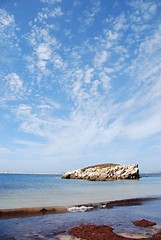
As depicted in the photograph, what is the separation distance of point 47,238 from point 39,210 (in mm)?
9487

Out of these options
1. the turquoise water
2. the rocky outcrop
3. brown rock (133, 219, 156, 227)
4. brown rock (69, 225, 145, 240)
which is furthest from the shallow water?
the rocky outcrop

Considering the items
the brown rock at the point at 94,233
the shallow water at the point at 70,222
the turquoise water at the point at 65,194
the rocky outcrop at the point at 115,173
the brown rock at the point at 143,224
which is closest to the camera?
the brown rock at the point at 94,233

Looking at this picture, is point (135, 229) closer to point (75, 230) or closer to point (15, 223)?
point (75, 230)

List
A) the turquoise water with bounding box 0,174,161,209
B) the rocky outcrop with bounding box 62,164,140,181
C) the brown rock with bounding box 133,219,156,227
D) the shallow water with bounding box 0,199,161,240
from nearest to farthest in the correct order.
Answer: the shallow water with bounding box 0,199,161,240
the brown rock with bounding box 133,219,156,227
the turquoise water with bounding box 0,174,161,209
the rocky outcrop with bounding box 62,164,140,181

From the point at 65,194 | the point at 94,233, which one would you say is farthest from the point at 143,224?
the point at 65,194

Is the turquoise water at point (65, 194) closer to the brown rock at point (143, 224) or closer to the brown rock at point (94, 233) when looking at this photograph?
the brown rock at point (143, 224)

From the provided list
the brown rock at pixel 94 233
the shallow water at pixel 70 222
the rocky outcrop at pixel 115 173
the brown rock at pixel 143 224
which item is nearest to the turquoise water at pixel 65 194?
the shallow water at pixel 70 222

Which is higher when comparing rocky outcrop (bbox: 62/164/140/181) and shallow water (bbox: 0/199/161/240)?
rocky outcrop (bbox: 62/164/140/181)

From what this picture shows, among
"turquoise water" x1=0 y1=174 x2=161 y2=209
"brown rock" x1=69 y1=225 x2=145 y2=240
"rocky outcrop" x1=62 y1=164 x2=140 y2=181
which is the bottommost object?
"brown rock" x1=69 y1=225 x2=145 y2=240

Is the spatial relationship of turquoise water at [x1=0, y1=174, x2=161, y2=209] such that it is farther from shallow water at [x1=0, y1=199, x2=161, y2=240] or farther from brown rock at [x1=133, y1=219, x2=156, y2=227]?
brown rock at [x1=133, y1=219, x2=156, y2=227]

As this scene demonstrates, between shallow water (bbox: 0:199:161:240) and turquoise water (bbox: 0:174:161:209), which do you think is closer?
shallow water (bbox: 0:199:161:240)

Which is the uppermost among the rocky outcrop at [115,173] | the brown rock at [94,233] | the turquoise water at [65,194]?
the rocky outcrop at [115,173]

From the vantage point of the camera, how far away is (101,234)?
1468 cm

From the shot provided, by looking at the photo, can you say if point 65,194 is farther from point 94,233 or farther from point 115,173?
point 115,173
